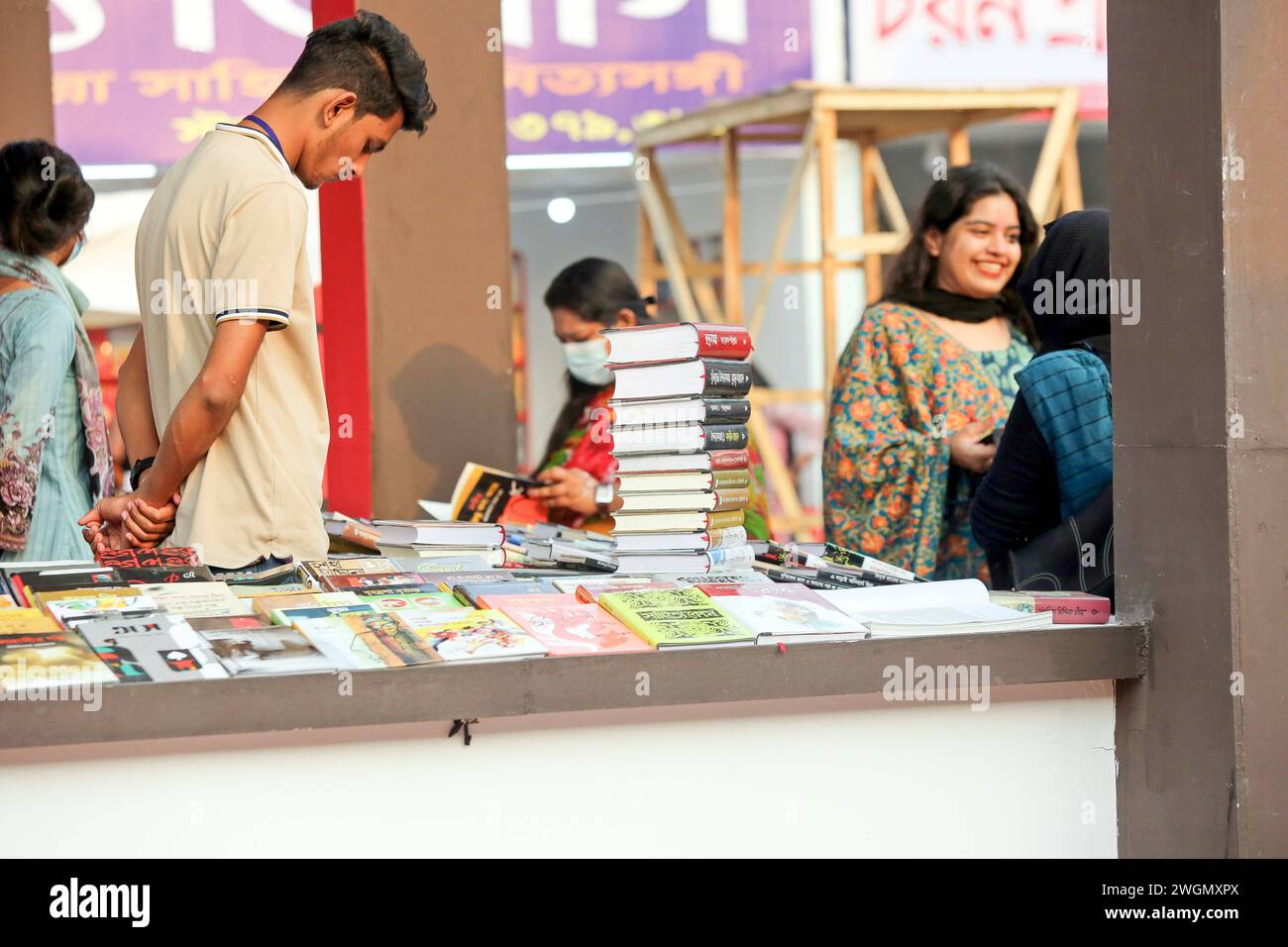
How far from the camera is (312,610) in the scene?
2.22 m

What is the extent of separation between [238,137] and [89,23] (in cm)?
558

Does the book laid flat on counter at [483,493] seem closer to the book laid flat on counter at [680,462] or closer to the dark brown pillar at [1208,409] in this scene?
the book laid flat on counter at [680,462]

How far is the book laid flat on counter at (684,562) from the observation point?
8.52 feet

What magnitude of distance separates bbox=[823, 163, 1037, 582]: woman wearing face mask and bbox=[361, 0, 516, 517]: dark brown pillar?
0.97m

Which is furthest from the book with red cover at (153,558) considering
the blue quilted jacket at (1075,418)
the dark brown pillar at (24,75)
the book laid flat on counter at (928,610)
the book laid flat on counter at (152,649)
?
the dark brown pillar at (24,75)

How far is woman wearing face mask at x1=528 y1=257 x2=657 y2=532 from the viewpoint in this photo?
3791 mm

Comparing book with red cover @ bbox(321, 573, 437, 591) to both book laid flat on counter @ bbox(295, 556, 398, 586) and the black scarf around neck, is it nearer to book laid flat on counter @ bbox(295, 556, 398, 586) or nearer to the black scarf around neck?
book laid flat on counter @ bbox(295, 556, 398, 586)

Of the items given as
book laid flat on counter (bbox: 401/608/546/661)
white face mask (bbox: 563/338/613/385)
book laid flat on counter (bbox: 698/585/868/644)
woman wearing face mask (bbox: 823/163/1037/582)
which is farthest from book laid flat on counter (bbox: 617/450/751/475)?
white face mask (bbox: 563/338/613/385)
